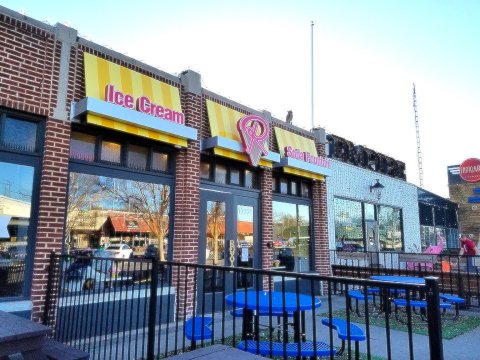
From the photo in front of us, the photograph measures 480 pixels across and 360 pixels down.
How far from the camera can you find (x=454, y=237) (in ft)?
79.1

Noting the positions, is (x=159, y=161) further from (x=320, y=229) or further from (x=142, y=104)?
(x=320, y=229)

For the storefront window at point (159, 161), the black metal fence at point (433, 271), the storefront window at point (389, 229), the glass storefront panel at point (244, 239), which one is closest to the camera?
the storefront window at point (159, 161)

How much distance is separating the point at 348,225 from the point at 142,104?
9.49m

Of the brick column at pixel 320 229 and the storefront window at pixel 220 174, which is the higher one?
the storefront window at pixel 220 174

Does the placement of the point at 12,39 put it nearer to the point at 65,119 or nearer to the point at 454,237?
the point at 65,119

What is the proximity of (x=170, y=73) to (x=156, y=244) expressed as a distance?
11.8ft

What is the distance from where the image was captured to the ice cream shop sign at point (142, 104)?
6168 mm

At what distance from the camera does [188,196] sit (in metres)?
7.44

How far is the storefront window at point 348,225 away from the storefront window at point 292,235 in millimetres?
2330

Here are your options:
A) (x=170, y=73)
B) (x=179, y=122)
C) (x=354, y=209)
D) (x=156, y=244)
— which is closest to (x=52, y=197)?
(x=156, y=244)

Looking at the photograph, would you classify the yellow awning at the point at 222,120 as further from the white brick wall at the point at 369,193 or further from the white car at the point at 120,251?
the white brick wall at the point at 369,193

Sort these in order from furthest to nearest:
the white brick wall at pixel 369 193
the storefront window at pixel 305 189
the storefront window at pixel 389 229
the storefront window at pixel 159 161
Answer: the storefront window at pixel 389 229 → the white brick wall at pixel 369 193 → the storefront window at pixel 305 189 → the storefront window at pixel 159 161

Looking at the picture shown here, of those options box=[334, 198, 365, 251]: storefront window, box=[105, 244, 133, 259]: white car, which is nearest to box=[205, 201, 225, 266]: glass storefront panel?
box=[105, 244, 133, 259]: white car

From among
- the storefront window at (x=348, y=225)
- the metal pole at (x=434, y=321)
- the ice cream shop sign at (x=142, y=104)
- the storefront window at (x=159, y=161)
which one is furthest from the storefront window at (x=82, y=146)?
the storefront window at (x=348, y=225)
